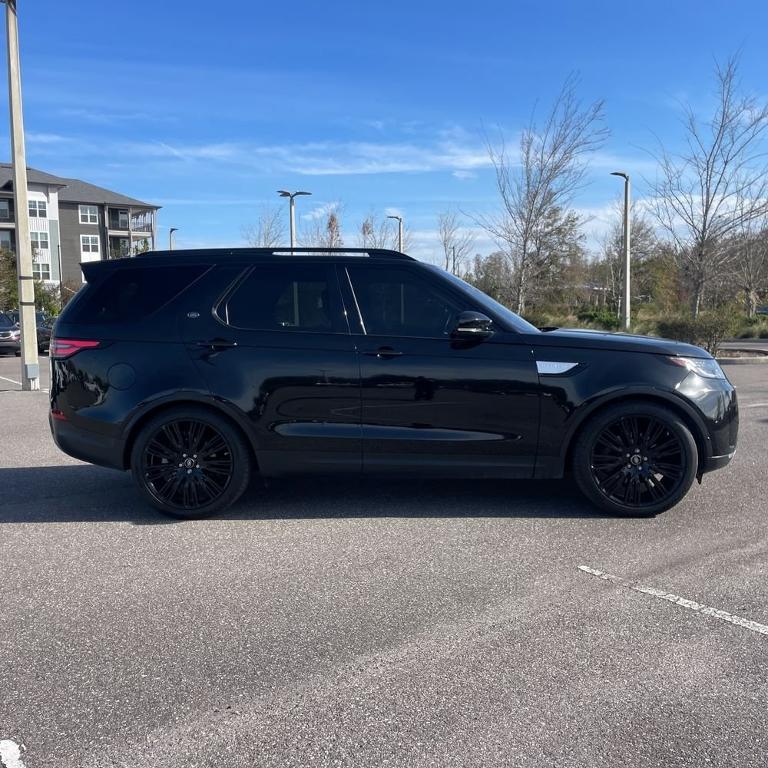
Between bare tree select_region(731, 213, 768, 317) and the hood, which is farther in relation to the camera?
bare tree select_region(731, 213, 768, 317)

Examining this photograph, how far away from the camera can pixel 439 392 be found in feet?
16.8

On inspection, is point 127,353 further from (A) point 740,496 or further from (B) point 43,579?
(A) point 740,496

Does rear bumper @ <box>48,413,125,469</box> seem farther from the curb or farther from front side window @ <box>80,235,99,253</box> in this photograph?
front side window @ <box>80,235,99,253</box>

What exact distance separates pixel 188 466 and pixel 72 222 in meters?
68.2

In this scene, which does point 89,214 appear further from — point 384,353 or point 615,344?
point 615,344

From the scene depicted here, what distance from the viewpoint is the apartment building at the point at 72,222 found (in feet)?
200

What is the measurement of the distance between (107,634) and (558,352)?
3.29 metres

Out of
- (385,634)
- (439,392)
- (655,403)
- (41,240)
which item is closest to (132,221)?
(41,240)

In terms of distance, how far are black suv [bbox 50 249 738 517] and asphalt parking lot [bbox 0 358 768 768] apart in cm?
40

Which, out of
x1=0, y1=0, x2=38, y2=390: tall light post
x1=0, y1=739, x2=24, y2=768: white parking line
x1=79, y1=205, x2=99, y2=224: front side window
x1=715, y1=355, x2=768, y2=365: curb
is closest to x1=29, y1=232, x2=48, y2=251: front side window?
x1=79, y1=205, x2=99, y2=224: front side window

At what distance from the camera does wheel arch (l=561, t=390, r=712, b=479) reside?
201 inches

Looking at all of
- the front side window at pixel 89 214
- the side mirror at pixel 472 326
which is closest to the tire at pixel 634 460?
the side mirror at pixel 472 326

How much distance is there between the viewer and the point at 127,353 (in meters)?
5.27

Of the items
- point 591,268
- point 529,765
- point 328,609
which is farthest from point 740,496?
point 591,268
